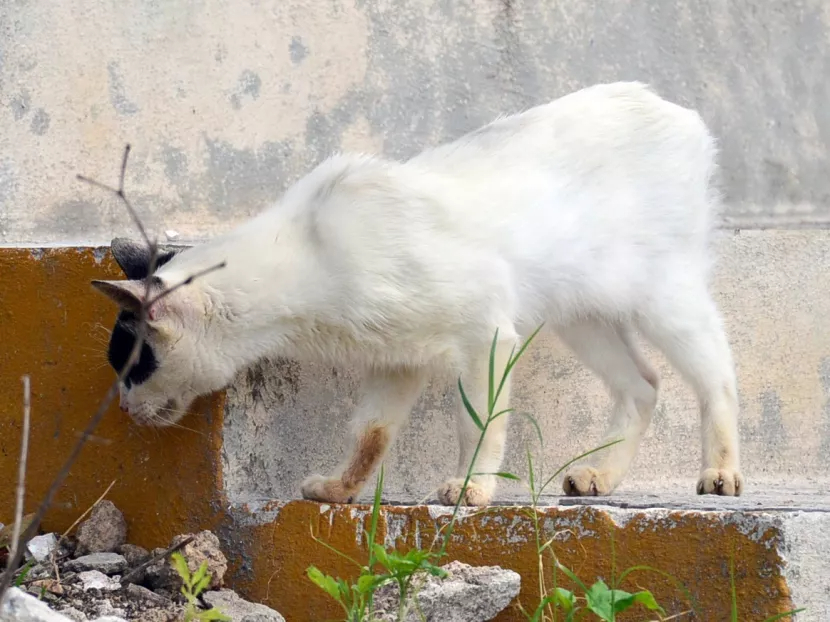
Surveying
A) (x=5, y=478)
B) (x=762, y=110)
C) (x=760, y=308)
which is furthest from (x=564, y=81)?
(x=5, y=478)

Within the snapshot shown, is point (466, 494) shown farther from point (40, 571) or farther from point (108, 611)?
point (40, 571)

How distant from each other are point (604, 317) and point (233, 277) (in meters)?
1.44

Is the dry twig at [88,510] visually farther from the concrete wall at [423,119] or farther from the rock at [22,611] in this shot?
the rock at [22,611]

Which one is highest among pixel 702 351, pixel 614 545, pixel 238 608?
pixel 702 351

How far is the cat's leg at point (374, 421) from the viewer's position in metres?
3.68

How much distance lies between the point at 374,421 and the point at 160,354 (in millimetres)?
748

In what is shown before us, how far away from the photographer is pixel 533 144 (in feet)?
13.0

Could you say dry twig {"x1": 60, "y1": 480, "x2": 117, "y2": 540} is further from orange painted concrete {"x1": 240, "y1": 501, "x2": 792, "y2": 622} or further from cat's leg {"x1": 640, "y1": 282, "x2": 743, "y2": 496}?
cat's leg {"x1": 640, "y1": 282, "x2": 743, "y2": 496}

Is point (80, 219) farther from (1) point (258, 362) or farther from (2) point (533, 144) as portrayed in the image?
(2) point (533, 144)

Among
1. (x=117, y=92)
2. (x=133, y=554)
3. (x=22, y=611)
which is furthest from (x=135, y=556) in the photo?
(x=117, y=92)

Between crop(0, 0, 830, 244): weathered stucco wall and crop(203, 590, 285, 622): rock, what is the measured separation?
5.69 ft

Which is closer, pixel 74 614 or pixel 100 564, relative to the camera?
Result: pixel 74 614

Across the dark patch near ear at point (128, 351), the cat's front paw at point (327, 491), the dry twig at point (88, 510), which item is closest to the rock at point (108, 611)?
the dry twig at point (88, 510)

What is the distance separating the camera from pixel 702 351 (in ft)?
13.2
